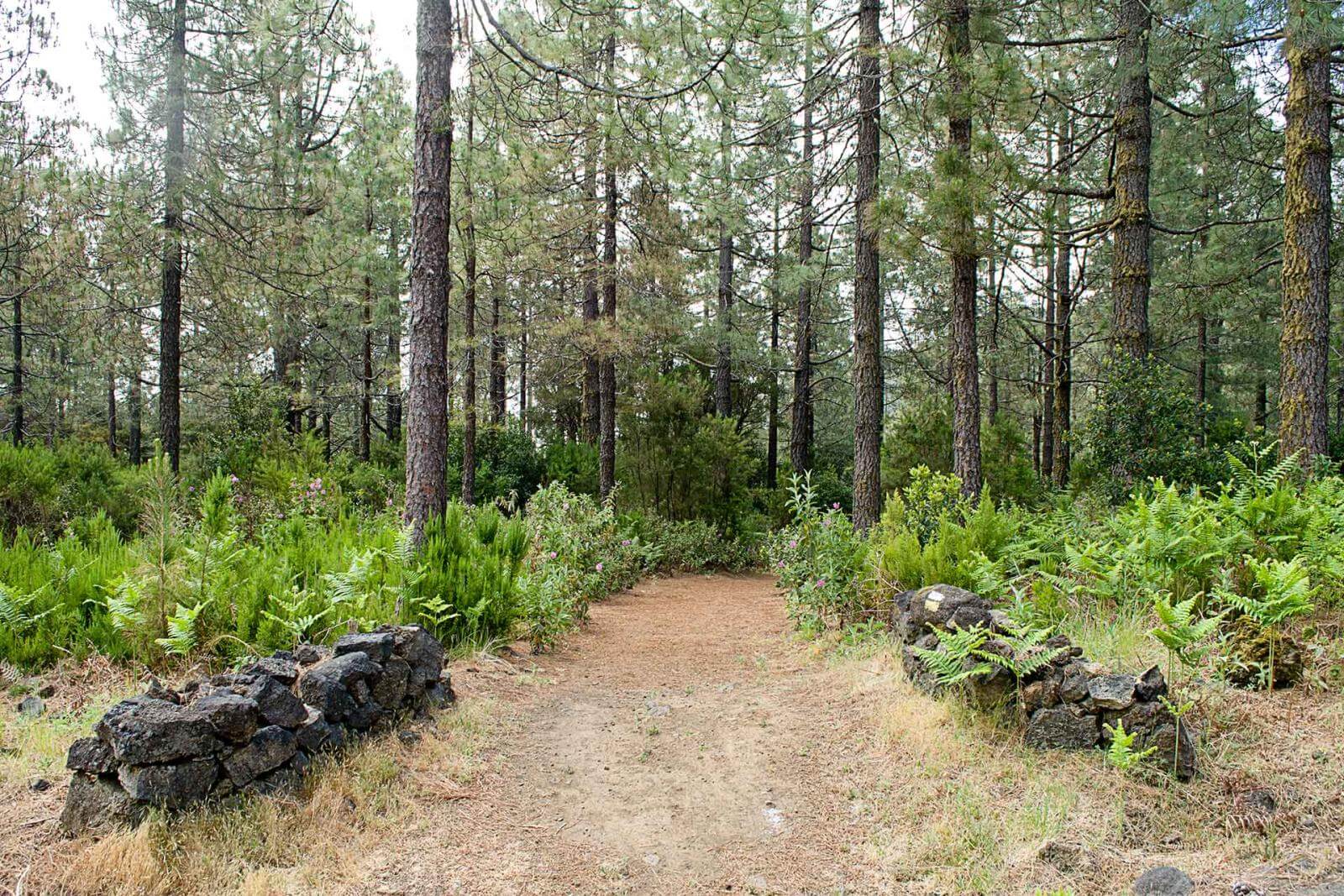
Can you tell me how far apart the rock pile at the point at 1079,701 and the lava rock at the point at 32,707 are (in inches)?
176

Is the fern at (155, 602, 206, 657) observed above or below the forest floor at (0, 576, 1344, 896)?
above

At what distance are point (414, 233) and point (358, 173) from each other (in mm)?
9433

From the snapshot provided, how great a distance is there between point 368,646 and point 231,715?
95 centimetres

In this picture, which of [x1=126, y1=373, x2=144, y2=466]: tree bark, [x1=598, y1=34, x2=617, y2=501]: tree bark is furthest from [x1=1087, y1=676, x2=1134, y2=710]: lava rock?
[x1=126, y1=373, x2=144, y2=466]: tree bark

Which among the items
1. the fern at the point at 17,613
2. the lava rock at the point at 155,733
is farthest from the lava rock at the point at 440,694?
the fern at the point at 17,613

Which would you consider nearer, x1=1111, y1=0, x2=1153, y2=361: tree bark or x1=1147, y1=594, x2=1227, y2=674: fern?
x1=1147, y1=594, x2=1227, y2=674: fern

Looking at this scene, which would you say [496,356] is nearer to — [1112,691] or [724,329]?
[724,329]

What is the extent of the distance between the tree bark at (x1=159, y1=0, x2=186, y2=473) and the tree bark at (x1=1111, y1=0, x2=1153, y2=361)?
1254cm

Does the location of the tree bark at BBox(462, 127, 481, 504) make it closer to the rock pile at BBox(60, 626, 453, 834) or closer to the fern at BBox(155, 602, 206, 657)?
the fern at BBox(155, 602, 206, 657)

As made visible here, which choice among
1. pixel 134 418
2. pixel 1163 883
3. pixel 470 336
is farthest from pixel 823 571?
pixel 134 418

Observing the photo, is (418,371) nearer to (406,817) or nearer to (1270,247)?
(406,817)

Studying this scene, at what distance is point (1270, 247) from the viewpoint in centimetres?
1141

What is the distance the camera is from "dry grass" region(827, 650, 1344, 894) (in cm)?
253

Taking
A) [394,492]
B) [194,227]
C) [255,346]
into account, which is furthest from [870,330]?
[255,346]
